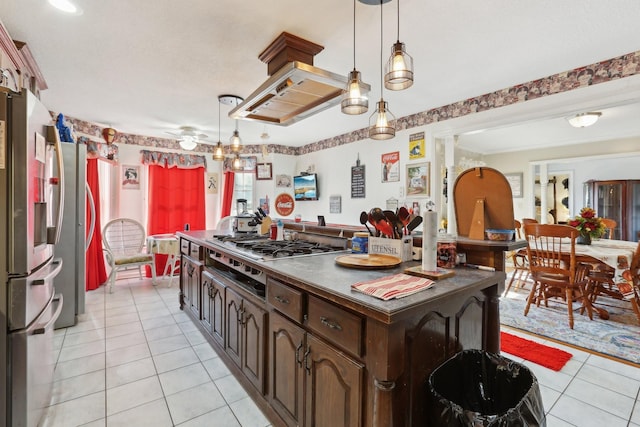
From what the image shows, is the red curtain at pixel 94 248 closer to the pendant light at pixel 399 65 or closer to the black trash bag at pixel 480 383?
the pendant light at pixel 399 65

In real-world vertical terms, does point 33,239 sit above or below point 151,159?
below

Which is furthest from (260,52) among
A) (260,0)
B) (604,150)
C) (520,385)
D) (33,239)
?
(604,150)

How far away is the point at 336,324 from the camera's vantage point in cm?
115

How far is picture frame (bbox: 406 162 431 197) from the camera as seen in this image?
153 inches

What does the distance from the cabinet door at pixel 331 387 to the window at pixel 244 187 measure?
5.00 m

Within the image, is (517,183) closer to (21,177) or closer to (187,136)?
(187,136)

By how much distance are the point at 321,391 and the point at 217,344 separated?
1.39m

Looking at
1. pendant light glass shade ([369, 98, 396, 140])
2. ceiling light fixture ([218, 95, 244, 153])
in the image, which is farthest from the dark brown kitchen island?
ceiling light fixture ([218, 95, 244, 153])

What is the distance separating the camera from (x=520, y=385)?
1.28m

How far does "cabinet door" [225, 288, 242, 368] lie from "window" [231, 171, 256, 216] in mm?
4063

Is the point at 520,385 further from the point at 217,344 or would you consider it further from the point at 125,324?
the point at 125,324

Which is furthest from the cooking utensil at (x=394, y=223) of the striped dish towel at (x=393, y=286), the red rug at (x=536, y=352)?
the red rug at (x=536, y=352)

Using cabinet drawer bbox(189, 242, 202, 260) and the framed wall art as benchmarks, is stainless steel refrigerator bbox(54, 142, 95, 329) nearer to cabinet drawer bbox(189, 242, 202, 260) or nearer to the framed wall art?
cabinet drawer bbox(189, 242, 202, 260)

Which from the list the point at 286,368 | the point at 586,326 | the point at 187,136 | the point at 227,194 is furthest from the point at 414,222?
the point at 227,194
